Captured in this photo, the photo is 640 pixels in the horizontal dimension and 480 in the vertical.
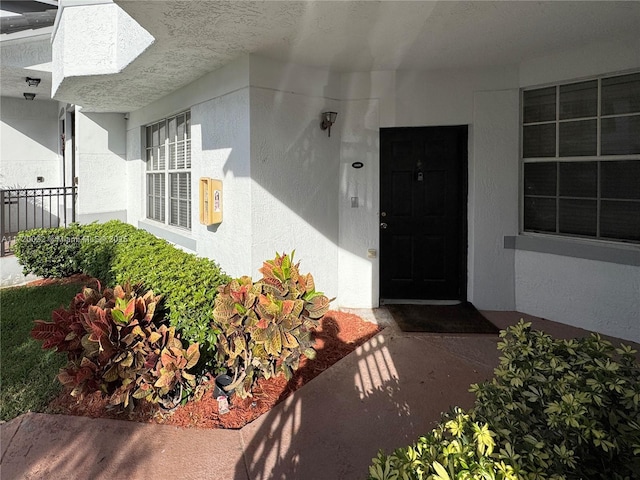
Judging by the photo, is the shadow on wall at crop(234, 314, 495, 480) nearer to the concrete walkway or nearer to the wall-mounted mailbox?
the concrete walkway

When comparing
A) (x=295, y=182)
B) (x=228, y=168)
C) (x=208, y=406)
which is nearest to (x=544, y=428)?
(x=208, y=406)

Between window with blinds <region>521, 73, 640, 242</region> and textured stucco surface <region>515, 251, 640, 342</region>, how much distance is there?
0.40 metres

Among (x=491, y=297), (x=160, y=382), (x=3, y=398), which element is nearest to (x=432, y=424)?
(x=160, y=382)

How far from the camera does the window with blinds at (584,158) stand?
4.47 meters

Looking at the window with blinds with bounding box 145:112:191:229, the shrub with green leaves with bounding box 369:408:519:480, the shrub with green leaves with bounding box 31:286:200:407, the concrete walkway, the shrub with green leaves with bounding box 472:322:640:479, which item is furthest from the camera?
the window with blinds with bounding box 145:112:191:229

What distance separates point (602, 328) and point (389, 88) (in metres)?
4.06

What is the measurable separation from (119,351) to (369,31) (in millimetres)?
3776

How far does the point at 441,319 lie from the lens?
16.9ft

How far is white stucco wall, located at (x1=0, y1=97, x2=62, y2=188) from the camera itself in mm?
10828

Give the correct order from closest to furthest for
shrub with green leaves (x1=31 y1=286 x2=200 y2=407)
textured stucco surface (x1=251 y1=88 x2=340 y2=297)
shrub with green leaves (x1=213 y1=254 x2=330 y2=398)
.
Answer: shrub with green leaves (x1=31 y1=286 x2=200 y2=407)
shrub with green leaves (x1=213 y1=254 x2=330 y2=398)
textured stucco surface (x1=251 y1=88 x2=340 y2=297)

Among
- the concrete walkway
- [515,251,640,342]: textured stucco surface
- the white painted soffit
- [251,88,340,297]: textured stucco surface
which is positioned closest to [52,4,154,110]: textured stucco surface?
the white painted soffit

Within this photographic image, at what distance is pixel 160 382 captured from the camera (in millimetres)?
2887

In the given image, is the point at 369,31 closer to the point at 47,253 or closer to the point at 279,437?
the point at 279,437

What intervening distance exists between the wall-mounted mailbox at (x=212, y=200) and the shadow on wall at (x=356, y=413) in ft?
8.05
